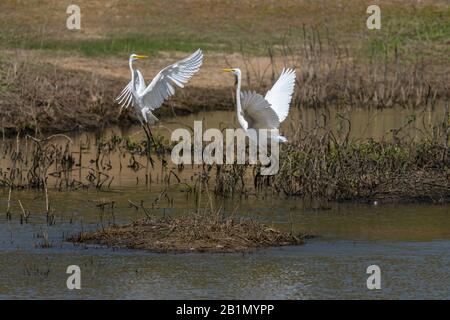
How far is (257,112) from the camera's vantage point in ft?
49.2

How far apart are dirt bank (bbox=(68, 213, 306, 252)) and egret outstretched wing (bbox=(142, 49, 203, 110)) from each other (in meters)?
3.85

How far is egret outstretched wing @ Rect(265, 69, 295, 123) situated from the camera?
15.6 metres

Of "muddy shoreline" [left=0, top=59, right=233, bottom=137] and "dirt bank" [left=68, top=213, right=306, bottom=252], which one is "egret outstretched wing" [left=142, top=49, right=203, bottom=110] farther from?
"dirt bank" [left=68, top=213, right=306, bottom=252]

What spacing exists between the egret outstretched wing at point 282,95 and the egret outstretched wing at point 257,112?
0.27 metres

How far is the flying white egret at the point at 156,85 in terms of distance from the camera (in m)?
16.3

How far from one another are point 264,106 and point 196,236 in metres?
2.88

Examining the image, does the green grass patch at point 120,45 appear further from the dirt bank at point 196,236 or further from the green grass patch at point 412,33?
the dirt bank at point 196,236

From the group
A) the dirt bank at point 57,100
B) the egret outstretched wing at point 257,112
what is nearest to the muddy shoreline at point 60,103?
the dirt bank at point 57,100

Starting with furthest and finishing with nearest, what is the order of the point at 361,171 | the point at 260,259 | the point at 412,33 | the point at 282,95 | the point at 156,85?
the point at 412,33, the point at 156,85, the point at 282,95, the point at 361,171, the point at 260,259

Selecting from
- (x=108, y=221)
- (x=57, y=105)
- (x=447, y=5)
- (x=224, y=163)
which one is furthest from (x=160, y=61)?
(x=108, y=221)

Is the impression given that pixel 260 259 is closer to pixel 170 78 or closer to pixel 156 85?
pixel 170 78

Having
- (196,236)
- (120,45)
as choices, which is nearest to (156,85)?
(196,236)

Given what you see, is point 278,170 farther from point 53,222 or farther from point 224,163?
point 53,222

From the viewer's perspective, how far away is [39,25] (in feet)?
97.4
